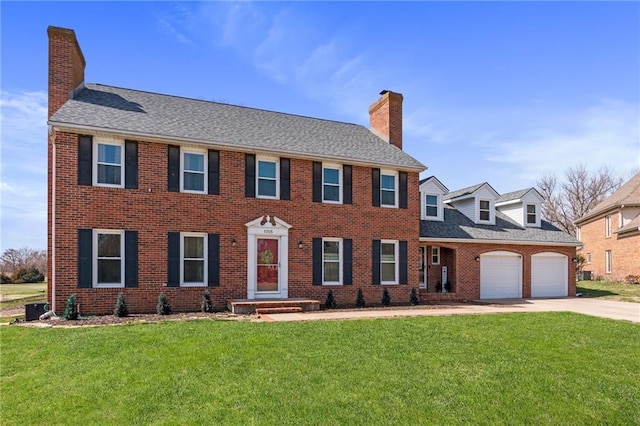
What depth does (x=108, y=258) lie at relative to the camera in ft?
41.5

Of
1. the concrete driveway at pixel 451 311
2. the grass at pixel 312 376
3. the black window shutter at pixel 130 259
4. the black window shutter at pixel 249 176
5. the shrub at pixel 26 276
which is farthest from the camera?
the shrub at pixel 26 276

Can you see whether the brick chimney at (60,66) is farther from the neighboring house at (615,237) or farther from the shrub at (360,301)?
the neighboring house at (615,237)

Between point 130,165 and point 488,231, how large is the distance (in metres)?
15.7

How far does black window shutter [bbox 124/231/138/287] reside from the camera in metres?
12.7

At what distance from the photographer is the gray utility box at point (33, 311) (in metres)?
11.6

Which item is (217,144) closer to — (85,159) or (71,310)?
(85,159)

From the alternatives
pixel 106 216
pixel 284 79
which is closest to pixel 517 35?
pixel 284 79

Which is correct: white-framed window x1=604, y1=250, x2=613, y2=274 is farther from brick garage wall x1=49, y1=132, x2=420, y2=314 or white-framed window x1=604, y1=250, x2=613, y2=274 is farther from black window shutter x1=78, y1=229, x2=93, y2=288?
black window shutter x1=78, y1=229, x2=93, y2=288

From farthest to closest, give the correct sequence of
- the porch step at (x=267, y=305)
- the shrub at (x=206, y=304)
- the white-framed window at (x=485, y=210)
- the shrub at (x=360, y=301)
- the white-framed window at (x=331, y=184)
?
1. the white-framed window at (x=485, y=210)
2. the white-framed window at (x=331, y=184)
3. the shrub at (x=360, y=301)
4. the shrub at (x=206, y=304)
5. the porch step at (x=267, y=305)

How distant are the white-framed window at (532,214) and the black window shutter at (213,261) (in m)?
16.3

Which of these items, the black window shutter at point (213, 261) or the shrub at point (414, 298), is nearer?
the black window shutter at point (213, 261)

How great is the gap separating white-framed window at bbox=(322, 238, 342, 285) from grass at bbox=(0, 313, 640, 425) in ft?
18.4

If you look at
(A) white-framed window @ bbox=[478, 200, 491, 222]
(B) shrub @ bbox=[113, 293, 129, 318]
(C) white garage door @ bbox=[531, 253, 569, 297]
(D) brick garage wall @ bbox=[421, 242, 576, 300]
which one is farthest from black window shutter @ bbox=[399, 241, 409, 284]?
(B) shrub @ bbox=[113, 293, 129, 318]

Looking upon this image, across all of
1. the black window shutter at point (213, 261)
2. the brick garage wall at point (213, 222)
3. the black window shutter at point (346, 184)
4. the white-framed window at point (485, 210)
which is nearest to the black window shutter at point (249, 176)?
the brick garage wall at point (213, 222)
